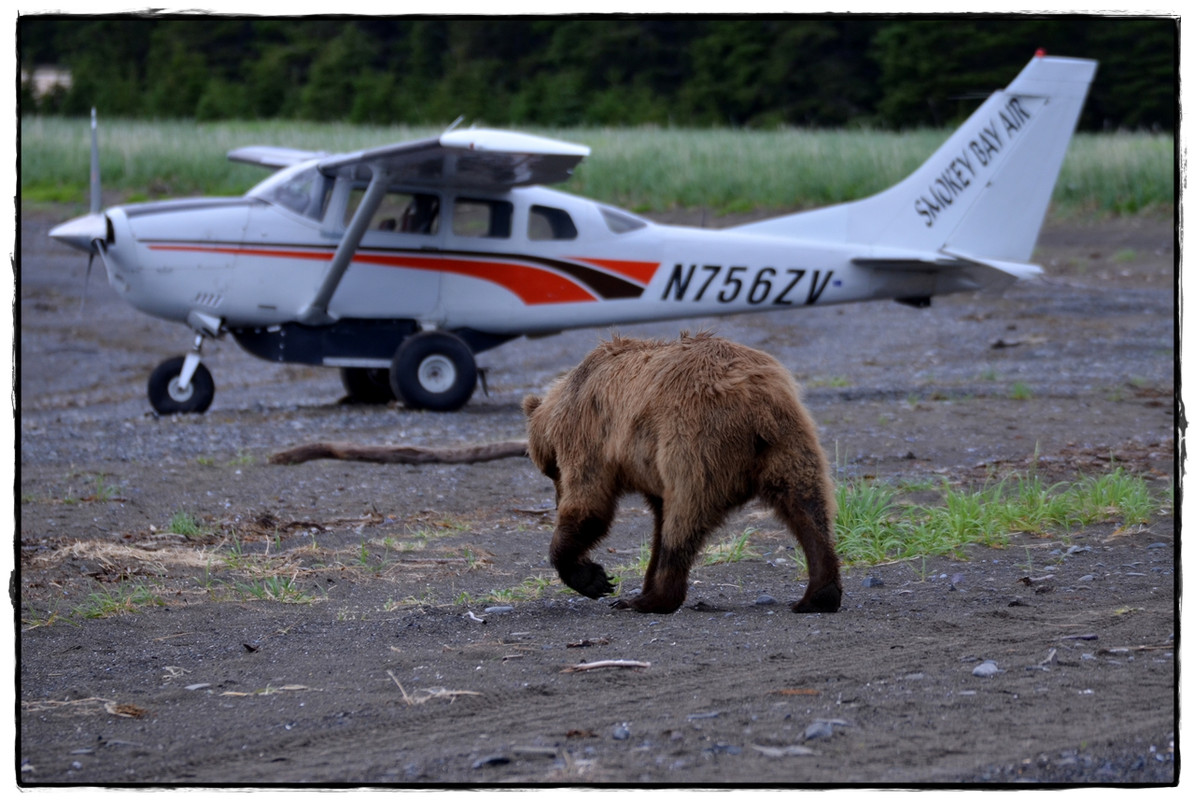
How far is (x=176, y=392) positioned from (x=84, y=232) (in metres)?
1.86

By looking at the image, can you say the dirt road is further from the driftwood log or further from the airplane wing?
the airplane wing

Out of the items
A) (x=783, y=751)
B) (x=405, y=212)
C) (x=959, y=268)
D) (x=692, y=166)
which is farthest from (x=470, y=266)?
(x=692, y=166)

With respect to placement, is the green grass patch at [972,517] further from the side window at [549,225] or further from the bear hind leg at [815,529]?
the side window at [549,225]

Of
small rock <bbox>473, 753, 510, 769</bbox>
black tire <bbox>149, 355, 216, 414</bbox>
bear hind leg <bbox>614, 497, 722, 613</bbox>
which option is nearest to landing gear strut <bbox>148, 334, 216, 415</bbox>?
black tire <bbox>149, 355, 216, 414</bbox>

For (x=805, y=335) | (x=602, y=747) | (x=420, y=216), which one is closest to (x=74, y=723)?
(x=602, y=747)

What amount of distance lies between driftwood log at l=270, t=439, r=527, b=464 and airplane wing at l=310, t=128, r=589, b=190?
9.68ft

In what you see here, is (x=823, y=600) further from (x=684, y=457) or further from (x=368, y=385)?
(x=368, y=385)

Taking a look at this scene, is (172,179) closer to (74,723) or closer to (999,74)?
(999,74)

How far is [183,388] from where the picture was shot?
463 inches

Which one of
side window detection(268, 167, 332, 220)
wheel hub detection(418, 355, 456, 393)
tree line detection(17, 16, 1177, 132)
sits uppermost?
tree line detection(17, 16, 1177, 132)

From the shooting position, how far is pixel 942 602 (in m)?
4.73

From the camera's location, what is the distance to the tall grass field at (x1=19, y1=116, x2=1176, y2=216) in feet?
83.7

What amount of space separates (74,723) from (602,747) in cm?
178

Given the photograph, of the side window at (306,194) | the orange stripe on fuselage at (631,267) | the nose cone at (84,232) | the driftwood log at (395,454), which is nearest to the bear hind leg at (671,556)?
the driftwood log at (395,454)
